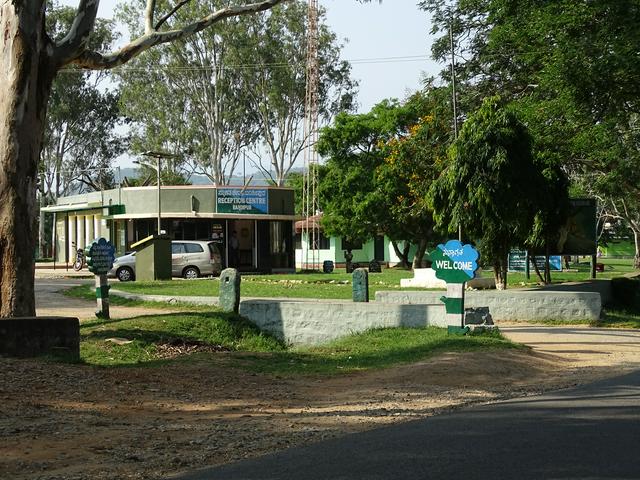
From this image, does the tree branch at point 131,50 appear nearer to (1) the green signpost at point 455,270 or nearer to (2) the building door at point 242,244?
(1) the green signpost at point 455,270

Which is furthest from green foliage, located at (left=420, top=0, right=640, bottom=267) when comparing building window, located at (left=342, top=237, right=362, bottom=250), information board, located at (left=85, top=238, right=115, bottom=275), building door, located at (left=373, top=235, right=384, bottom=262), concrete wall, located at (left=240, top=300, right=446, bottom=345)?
building door, located at (left=373, top=235, right=384, bottom=262)

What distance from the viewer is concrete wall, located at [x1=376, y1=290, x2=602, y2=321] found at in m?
20.2

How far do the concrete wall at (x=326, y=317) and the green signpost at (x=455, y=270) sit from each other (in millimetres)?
1585

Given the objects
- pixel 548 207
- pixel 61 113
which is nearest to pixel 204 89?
pixel 61 113

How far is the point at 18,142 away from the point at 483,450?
32.4 feet

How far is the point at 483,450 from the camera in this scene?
23.7 ft

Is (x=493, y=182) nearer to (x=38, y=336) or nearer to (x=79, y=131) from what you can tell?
(x=38, y=336)

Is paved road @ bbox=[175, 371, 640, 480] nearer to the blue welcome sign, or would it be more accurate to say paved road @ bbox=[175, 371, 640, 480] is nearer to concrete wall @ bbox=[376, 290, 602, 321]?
the blue welcome sign

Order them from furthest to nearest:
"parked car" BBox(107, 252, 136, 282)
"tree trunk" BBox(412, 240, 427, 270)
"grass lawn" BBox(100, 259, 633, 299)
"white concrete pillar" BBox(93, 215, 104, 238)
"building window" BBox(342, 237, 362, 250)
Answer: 1. "building window" BBox(342, 237, 362, 250)
2. "white concrete pillar" BBox(93, 215, 104, 238)
3. "tree trunk" BBox(412, 240, 427, 270)
4. "parked car" BBox(107, 252, 136, 282)
5. "grass lawn" BBox(100, 259, 633, 299)

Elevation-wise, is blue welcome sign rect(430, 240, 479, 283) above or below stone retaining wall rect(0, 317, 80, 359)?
above

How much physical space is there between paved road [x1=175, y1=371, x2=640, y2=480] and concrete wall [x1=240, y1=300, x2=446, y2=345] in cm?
841

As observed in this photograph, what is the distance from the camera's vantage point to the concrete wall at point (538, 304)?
2019cm

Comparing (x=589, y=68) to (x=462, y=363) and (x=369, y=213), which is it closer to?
(x=462, y=363)

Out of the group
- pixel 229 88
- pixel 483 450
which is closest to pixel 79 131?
pixel 229 88
